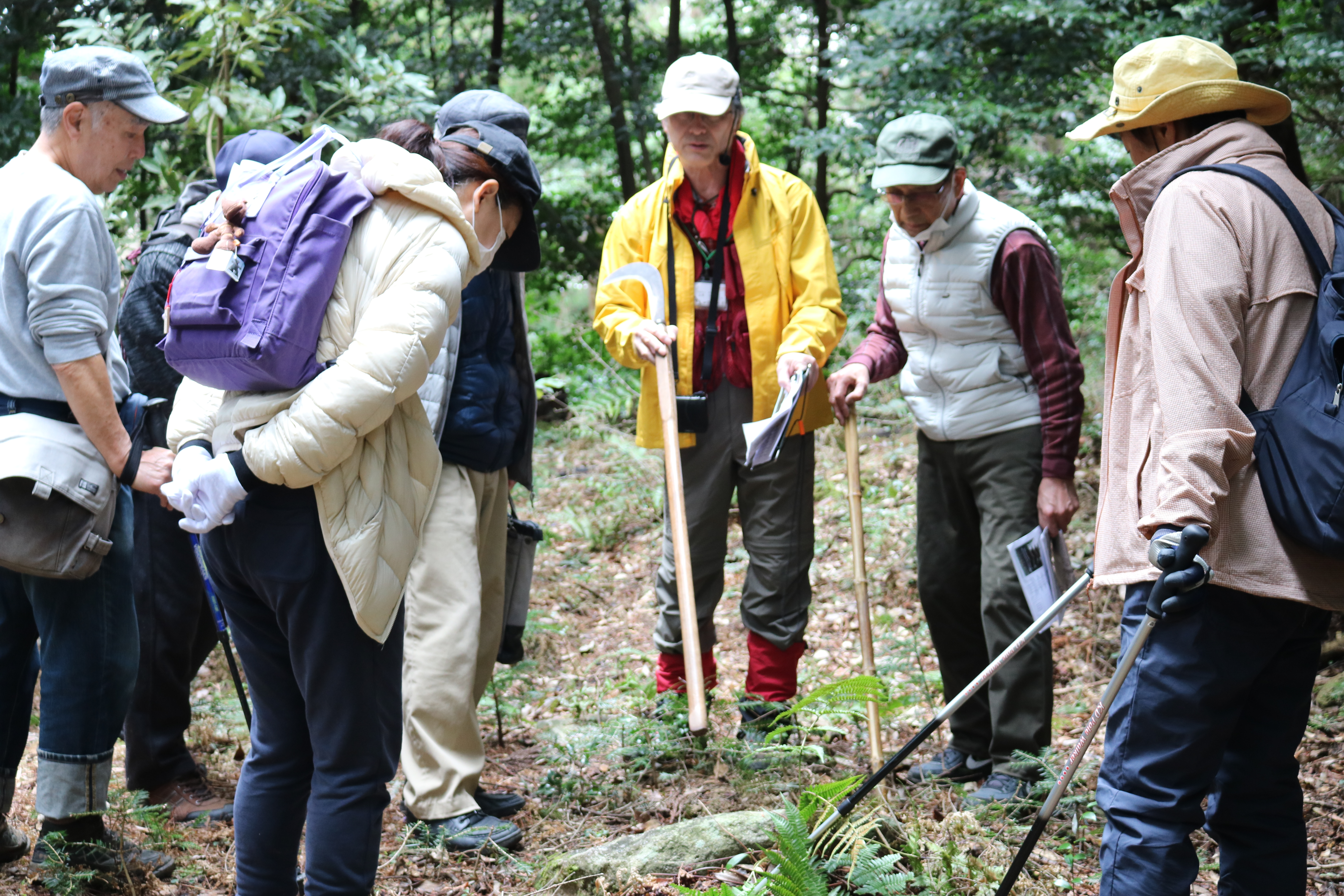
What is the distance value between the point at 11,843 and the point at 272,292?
6.86 feet

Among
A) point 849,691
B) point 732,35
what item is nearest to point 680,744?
point 849,691

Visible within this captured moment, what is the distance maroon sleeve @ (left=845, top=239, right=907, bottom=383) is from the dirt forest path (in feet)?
3.82

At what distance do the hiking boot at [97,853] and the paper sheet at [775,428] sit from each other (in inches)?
87.8

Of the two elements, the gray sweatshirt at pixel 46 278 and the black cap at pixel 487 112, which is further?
the black cap at pixel 487 112

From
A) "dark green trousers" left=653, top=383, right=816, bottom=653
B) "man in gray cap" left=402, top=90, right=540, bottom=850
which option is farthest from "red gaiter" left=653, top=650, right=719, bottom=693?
"man in gray cap" left=402, top=90, right=540, bottom=850

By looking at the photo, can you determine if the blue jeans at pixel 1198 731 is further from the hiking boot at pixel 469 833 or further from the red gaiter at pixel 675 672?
the red gaiter at pixel 675 672

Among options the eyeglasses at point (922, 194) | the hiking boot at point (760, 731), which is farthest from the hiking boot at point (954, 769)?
the eyeglasses at point (922, 194)

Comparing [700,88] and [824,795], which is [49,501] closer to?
[824,795]

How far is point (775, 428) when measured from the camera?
3.67 m

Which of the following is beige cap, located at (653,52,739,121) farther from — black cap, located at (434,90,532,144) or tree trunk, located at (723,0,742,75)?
tree trunk, located at (723,0,742,75)

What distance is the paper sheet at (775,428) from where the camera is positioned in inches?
144

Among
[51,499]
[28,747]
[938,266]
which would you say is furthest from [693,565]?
[28,747]

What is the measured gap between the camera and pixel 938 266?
3.69 m

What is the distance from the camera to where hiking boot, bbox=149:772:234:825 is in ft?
11.7
